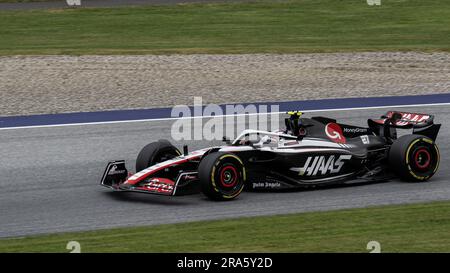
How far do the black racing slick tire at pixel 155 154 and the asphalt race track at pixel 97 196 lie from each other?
450mm

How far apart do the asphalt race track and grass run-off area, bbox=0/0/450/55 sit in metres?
9.09

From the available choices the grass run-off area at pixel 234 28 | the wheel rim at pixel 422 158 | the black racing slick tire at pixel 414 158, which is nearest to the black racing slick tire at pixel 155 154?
the black racing slick tire at pixel 414 158

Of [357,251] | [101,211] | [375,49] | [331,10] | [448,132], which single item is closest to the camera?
[357,251]

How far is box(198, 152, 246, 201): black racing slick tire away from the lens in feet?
38.6

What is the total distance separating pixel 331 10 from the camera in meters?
31.1

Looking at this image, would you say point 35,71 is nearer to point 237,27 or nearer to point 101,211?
point 237,27

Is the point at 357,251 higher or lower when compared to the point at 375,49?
lower

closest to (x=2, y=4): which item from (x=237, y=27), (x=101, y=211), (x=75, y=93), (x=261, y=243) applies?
(x=237, y=27)

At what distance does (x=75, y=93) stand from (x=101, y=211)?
827 centimetres

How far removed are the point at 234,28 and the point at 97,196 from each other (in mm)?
15984

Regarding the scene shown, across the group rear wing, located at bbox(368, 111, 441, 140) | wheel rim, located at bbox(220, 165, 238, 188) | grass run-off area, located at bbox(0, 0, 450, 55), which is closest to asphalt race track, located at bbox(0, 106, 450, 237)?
wheel rim, located at bbox(220, 165, 238, 188)

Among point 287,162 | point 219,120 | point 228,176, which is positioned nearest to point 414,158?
point 287,162

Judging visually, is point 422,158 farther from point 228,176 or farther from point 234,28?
point 234,28

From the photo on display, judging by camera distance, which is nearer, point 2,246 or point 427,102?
point 2,246
